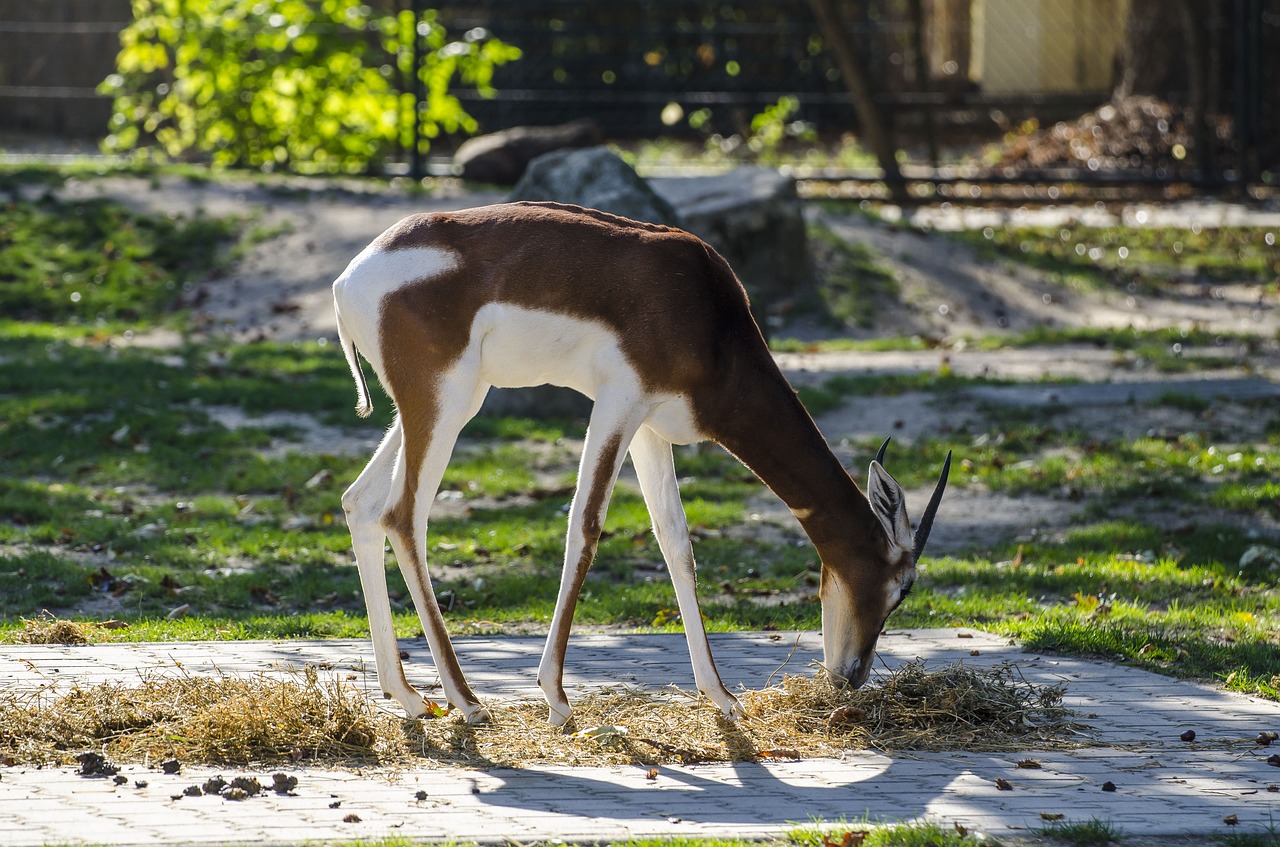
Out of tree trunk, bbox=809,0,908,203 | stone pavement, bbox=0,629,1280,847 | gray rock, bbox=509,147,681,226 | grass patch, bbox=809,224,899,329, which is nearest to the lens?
stone pavement, bbox=0,629,1280,847

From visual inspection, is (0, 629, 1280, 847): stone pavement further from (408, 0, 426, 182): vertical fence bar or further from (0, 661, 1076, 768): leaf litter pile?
(408, 0, 426, 182): vertical fence bar

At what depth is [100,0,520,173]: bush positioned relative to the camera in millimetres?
17000

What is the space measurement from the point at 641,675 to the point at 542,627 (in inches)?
47.4

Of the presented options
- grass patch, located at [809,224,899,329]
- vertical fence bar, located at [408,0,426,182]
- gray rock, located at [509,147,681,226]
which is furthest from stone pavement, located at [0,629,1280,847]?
vertical fence bar, located at [408,0,426,182]

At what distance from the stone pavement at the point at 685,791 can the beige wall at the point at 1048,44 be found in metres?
21.4

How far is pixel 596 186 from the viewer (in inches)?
442

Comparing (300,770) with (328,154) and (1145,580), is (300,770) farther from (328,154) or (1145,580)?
(328,154)

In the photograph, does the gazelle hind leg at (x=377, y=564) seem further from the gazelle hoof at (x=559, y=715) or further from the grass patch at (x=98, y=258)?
the grass patch at (x=98, y=258)

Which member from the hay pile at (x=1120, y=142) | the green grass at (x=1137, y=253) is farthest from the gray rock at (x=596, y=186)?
the hay pile at (x=1120, y=142)

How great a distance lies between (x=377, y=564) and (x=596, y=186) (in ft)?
21.6

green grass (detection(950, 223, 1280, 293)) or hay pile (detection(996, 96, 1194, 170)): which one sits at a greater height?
hay pile (detection(996, 96, 1194, 170))

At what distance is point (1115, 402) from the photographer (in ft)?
35.0

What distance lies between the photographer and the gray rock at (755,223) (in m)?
13.9

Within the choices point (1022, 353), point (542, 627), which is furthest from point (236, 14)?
point (542, 627)
